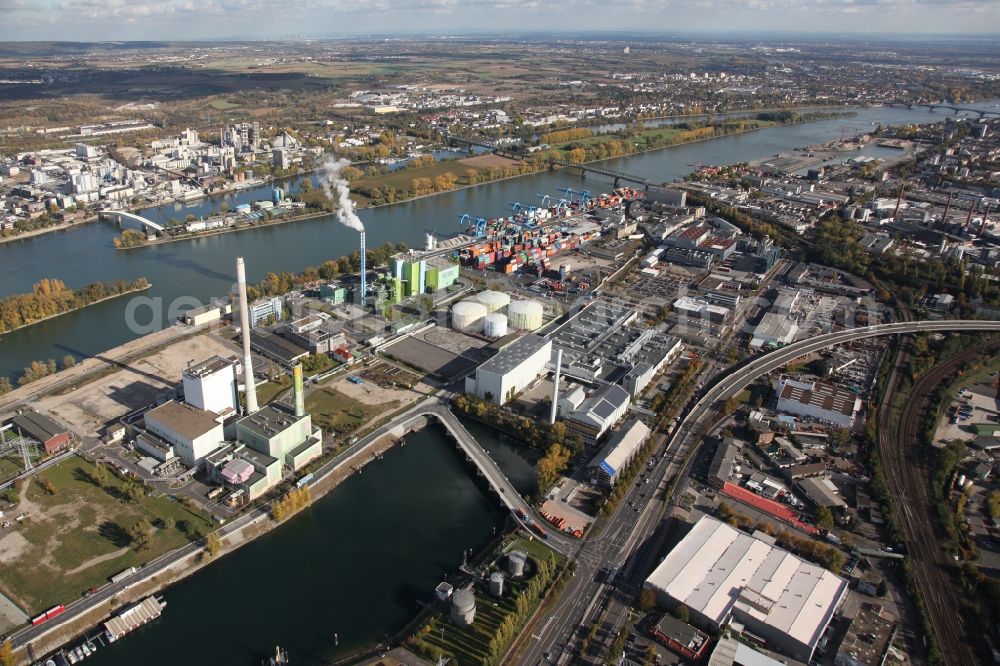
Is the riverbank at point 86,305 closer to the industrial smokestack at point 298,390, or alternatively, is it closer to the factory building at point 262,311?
the factory building at point 262,311

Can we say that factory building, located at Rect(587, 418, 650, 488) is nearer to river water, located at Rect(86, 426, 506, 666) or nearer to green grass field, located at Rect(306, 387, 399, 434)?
river water, located at Rect(86, 426, 506, 666)

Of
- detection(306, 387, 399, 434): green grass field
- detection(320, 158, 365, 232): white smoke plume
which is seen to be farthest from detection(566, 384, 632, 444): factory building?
detection(320, 158, 365, 232): white smoke plume

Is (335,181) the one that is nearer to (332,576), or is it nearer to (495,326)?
(495,326)

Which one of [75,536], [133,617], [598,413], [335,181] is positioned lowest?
[133,617]

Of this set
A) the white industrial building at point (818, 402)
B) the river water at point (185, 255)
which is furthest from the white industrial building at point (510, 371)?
the river water at point (185, 255)

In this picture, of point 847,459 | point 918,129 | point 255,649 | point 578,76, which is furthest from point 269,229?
point 578,76

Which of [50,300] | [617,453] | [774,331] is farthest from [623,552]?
[50,300]

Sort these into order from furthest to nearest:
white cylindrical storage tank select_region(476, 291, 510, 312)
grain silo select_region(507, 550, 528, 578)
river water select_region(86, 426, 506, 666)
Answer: white cylindrical storage tank select_region(476, 291, 510, 312)
grain silo select_region(507, 550, 528, 578)
river water select_region(86, 426, 506, 666)
